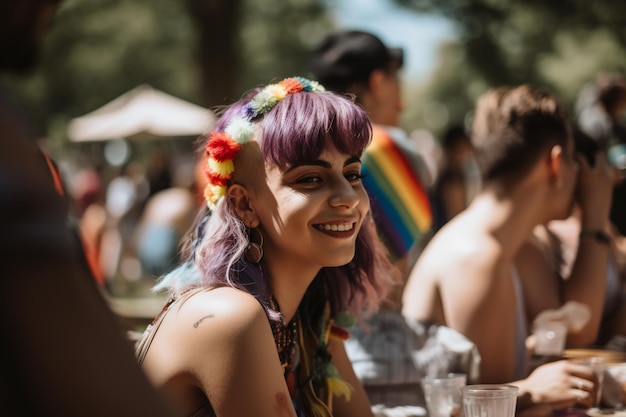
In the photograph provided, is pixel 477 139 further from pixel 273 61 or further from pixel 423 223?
pixel 273 61

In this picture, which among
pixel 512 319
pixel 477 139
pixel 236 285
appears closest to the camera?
pixel 236 285

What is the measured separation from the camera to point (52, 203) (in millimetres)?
821

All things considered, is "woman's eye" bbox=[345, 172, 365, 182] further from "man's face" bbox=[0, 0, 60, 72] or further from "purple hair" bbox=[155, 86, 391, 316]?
"man's face" bbox=[0, 0, 60, 72]

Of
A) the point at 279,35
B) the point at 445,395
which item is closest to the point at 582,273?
the point at 445,395

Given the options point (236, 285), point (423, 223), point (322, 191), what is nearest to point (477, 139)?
point (423, 223)

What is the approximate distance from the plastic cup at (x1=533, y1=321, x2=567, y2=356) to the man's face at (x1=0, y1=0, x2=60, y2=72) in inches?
113

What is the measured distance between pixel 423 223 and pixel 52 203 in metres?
3.23

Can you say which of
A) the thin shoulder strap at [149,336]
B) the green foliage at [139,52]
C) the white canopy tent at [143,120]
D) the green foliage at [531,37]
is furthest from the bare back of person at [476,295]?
the green foliage at [139,52]

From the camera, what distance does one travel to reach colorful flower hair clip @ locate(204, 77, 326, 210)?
2.37m

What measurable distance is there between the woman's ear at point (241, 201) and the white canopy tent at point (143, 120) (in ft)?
37.8

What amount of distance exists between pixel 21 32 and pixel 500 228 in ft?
8.94

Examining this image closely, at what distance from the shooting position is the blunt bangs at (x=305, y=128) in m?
2.32

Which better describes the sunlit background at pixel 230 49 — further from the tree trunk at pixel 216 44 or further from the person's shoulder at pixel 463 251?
the person's shoulder at pixel 463 251

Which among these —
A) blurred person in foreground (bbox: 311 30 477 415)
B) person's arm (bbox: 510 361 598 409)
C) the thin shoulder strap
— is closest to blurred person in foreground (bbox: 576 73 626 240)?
blurred person in foreground (bbox: 311 30 477 415)
